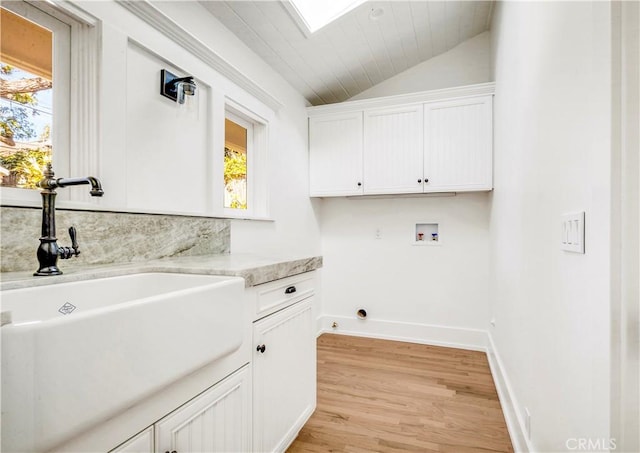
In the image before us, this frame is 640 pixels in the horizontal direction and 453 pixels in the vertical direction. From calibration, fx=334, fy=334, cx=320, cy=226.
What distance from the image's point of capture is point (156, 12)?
1481mm

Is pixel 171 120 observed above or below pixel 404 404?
above

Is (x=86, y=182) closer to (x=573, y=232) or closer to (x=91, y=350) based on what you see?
(x=91, y=350)

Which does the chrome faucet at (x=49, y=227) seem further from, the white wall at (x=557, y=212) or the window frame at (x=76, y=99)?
the white wall at (x=557, y=212)

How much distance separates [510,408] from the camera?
180cm

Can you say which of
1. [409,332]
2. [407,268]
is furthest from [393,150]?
[409,332]

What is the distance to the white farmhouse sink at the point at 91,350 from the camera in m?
0.53

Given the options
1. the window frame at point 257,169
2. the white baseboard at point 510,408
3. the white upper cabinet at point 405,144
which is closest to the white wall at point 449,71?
the white upper cabinet at point 405,144

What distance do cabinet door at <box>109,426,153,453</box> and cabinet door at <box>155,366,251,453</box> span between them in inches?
0.9

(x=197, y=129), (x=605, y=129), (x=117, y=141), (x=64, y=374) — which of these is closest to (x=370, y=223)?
(x=197, y=129)

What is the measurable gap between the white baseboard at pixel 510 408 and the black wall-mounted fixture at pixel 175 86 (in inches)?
85.1

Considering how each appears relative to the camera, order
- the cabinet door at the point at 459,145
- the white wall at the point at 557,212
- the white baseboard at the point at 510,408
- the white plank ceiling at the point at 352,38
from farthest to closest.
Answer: the cabinet door at the point at 459,145 → the white plank ceiling at the point at 352,38 → the white baseboard at the point at 510,408 → the white wall at the point at 557,212

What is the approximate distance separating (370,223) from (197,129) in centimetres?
200

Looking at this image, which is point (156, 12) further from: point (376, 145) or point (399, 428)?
point (399, 428)

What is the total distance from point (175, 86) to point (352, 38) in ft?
4.87
